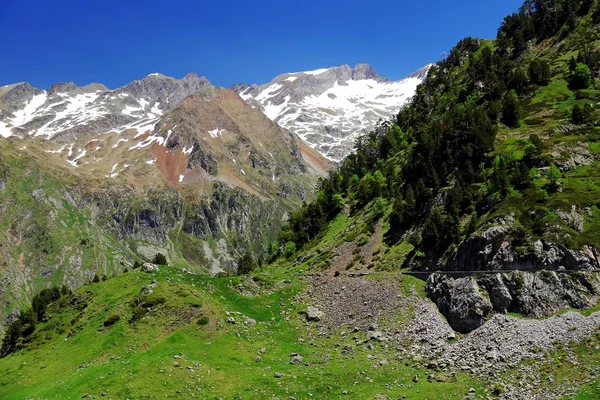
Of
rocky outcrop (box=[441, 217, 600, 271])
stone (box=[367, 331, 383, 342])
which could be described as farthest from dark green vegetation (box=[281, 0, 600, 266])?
stone (box=[367, 331, 383, 342])

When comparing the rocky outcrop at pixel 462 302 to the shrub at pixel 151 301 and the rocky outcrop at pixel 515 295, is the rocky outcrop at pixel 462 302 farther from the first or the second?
the shrub at pixel 151 301

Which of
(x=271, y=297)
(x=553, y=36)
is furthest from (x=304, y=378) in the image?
(x=553, y=36)

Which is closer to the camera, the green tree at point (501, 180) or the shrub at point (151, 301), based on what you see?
the shrub at point (151, 301)

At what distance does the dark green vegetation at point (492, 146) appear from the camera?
63.6 meters

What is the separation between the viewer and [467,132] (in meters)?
85.8

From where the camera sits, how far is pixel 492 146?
81062 millimetres

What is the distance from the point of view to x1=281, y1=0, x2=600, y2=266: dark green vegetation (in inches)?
2505

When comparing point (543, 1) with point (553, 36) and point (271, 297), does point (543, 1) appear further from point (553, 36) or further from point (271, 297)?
point (271, 297)

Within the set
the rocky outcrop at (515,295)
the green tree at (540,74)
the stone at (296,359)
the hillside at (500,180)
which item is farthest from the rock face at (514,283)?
the green tree at (540,74)

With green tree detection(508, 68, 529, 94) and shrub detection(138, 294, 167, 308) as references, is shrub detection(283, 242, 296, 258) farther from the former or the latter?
shrub detection(138, 294, 167, 308)

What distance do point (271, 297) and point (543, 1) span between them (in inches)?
5523

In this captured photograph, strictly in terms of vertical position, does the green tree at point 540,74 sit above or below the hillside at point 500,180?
above

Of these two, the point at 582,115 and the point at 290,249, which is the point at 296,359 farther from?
the point at 290,249

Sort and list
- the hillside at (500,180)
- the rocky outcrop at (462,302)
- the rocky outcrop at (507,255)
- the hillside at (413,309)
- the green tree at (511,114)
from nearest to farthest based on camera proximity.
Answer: the hillside at (413,309)
the rocky outcrop at (462,302)
the rocky outcrop at (507,255)
the hillside at (500,180)
the green tree at (511,114)
